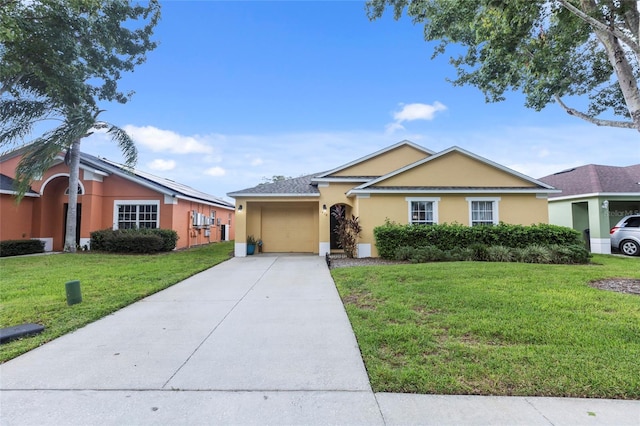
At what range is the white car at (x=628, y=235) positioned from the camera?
553 inches

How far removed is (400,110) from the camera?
18.7 meters

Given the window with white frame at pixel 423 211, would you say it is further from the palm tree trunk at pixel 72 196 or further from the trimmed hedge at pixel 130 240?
the palm tree trunk at pixel 72 196

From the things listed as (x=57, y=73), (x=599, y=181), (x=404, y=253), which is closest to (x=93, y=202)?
(x=57, y=73)

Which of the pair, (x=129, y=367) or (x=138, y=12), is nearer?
(x=129, y=367)

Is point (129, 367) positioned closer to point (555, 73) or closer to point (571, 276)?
point (571, 276)

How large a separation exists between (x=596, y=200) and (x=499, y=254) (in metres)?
8.78

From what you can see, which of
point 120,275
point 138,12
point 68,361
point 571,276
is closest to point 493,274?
point 571,276

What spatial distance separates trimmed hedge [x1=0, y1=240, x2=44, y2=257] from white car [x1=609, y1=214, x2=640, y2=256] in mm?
27525

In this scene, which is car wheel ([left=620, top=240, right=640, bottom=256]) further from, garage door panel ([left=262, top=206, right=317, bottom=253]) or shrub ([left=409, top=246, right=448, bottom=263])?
garage door panel ([left=262, top=206, right=317, bottom=253])

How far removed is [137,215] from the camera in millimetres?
16984

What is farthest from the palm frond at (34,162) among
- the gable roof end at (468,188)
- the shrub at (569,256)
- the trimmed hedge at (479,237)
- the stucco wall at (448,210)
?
the shrub at (569,256)

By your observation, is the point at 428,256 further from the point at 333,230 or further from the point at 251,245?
the point at 251,245

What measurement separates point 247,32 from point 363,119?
887 cm

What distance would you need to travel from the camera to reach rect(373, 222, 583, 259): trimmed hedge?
12.2 meters
